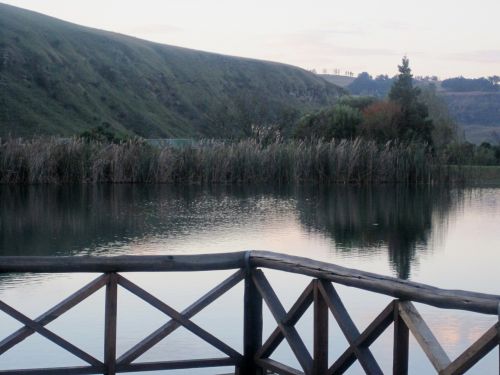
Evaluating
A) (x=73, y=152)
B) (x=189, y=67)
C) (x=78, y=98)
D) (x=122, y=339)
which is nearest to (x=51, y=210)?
(x=73, y=152)

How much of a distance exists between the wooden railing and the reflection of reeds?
992 inches

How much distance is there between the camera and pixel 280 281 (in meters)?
12.4

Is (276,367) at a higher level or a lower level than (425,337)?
lower

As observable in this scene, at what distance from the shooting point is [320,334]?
6016mm

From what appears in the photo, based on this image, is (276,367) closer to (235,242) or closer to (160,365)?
(160,365)

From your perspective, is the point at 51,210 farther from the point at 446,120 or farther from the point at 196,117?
the point at 196,117

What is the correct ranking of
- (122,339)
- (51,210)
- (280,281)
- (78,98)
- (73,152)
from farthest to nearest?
1. (78,98)
2. (73,152)
3. (51,210)
4. (280,281)
5. (122,339)

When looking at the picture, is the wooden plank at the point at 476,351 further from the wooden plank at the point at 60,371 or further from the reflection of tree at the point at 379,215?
the reflection of tree at the point at 379,215

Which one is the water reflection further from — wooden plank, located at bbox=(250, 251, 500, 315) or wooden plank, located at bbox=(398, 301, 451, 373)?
wooden plank, located at bbox=(398, 301, 451, 373)

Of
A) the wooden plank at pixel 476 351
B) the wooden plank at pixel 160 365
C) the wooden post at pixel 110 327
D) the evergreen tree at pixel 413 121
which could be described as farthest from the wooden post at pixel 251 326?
the evergreen tree at pixel 413 121

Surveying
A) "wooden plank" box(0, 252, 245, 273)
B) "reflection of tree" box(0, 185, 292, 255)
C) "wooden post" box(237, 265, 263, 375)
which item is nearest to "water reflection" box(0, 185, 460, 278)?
"reflection of tree" box(0, 185, 292, 255)

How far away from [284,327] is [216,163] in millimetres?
27341

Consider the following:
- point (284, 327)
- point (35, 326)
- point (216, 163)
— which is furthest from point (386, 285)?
point (216, 163)

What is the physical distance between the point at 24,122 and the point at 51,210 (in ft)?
102
